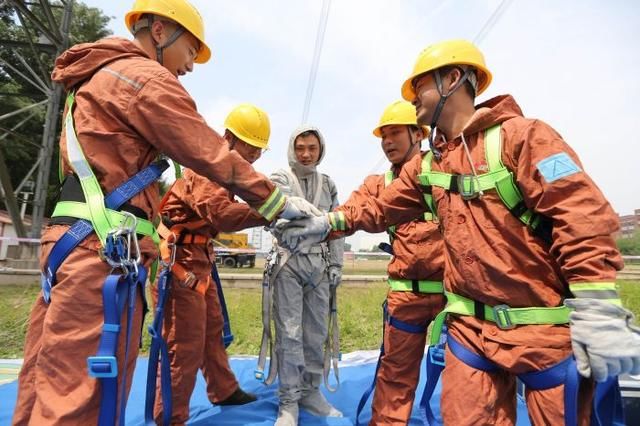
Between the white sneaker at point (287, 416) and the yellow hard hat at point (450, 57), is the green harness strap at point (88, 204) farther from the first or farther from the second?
the white sneaker at point (287, 416)

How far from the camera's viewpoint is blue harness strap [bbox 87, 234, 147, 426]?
5.96 ft

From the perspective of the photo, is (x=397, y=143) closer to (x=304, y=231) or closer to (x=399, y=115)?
(x=399, y=115)

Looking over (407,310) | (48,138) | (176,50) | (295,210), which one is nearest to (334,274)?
(407,310)

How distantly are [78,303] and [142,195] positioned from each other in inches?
23.6

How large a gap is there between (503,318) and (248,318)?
6.51 metres

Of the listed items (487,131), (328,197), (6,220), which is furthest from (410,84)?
(6,220)

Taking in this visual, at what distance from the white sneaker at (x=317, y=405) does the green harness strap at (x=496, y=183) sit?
2568 millimetres

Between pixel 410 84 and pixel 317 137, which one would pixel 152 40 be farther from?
pixel 317 137

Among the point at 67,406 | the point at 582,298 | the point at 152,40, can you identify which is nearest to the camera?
the point at 582,298

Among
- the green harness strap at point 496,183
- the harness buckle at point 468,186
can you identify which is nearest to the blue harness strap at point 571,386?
the green harness strap at point 496,183

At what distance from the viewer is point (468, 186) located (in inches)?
82.5

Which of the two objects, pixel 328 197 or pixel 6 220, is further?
pixel 6 220

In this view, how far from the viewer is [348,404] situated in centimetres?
417

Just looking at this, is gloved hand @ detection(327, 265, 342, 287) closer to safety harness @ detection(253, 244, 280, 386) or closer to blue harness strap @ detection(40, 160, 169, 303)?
safety harness @ detection(253, 244, 280, 386)
